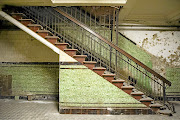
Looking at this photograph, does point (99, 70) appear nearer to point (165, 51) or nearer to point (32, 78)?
point (32, 78)

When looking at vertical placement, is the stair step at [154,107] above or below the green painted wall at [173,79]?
below

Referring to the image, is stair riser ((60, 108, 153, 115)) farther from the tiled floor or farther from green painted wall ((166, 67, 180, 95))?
green painted wall ((166, 67, 180, 95))

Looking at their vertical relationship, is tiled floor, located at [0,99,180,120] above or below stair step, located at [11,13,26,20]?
below

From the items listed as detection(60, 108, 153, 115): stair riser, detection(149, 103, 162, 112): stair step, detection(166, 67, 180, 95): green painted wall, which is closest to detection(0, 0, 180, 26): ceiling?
detection(166, 67, 180, 95): green painted wall

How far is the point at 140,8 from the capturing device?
18.8 feet

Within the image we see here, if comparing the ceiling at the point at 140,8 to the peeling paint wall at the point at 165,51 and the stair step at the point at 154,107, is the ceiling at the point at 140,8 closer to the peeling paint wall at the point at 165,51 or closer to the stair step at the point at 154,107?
the peeling paint wall at the point at 165,51

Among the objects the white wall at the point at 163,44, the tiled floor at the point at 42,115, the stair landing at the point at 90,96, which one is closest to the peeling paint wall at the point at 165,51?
the white wall at the point at 163,44

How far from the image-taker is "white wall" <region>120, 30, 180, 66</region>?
7246 millimetres

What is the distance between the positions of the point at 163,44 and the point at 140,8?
247 centimetres

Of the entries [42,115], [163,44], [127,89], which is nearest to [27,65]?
[42,115]

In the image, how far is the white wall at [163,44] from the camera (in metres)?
7.25

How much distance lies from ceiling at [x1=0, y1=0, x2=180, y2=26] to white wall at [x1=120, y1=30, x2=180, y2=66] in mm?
458

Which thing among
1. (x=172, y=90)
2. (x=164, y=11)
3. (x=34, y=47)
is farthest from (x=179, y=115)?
(x=34, y=47)

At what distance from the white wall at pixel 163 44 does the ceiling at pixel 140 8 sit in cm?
46
